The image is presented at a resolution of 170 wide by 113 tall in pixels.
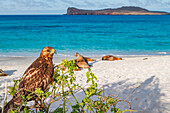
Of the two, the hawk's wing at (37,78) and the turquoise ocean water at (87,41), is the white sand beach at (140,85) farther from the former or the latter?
the turquoise ocean water at (87,41)

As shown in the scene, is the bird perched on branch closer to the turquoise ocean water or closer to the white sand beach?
the white sand beach

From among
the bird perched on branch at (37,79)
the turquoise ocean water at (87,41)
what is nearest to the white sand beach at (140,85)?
the bird perched on branch at (37,79)

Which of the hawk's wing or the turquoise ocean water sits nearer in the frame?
the hawk's wing

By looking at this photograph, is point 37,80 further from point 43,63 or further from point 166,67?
point 166,67

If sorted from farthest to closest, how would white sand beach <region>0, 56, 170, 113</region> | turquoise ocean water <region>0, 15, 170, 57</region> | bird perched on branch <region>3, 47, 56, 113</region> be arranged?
1. turquoise ocean water <region>0, 15, 170, 57</region>
2. white sand beach <region>0, 56, 170, 113</region>
3. bird perched on branch <region>3, 47, 56, 113</region>

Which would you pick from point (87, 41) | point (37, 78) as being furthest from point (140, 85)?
point (87, 41)

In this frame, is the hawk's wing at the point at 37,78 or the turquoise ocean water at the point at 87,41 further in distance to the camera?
the turquoise ocean water at the point at 87,41

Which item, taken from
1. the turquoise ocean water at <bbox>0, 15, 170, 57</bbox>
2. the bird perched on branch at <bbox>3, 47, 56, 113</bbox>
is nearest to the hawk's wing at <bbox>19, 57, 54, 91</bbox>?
the bird perched on branch at <bbox>3, 47, 56, 113</bbox>

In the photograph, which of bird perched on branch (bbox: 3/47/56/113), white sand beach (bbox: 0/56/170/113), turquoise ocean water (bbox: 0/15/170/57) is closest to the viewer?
bird perched on branch (bbox: 3/47/56/113)

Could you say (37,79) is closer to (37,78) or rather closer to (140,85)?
(37,78)

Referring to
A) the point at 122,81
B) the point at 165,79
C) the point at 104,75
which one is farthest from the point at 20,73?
the point at 165,79

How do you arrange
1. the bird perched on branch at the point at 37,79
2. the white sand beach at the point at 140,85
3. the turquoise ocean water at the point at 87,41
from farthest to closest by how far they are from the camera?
the turquoise ocean water at the point at 87,41
the white sand beach at the point at 140,85
the bird perched on branch at the point at 37,79

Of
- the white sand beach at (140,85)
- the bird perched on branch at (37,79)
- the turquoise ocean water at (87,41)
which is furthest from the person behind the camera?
the turquoise ocean water at (87,41)

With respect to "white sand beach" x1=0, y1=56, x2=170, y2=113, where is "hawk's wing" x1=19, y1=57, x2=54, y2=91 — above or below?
above
